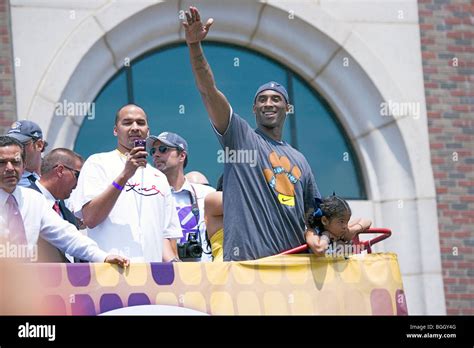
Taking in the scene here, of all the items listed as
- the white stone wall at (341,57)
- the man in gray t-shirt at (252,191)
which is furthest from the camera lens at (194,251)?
the white stone wall at (341,57)

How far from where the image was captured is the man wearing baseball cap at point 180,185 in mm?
6802

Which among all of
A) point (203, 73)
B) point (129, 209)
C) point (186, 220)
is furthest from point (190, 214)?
point (203, 73)

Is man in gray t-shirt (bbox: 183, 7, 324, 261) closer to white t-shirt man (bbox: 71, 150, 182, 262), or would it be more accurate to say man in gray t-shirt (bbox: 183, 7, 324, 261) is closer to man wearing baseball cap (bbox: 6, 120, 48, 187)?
white t-shirt man (bbox: 71, 150, 182, 262)

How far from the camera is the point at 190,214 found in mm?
6867

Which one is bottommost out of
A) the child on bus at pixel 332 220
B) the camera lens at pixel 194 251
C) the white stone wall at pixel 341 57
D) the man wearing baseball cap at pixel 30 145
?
the camera lens at pixel 194 251

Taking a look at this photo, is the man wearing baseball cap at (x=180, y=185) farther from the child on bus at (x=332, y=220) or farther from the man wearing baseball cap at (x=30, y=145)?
the child on bus at (x=332, y=220)

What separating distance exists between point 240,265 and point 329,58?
232 inches

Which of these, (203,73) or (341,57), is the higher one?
(341,57)

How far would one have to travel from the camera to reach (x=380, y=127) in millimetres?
10688

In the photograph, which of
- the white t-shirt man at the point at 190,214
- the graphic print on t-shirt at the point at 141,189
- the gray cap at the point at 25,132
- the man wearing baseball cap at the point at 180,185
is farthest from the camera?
the man wearing baseball cap at the point at 180,185

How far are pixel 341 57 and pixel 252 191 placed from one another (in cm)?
555

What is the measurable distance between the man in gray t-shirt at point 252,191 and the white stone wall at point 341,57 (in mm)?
4584

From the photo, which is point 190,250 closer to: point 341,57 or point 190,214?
point 190,214
